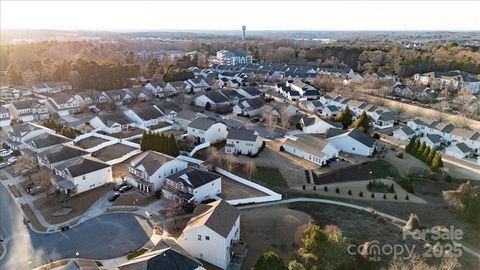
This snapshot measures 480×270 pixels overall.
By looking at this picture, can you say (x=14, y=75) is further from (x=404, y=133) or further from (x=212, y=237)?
(x=404, y=133)

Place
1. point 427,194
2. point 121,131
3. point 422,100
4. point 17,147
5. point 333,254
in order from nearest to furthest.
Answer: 1. point 333,254
2. point 427,194
3. point 17,147
4. point 121,131
5. point 422,100

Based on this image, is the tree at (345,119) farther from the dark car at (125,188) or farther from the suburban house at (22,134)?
the suburban house at (22,134)

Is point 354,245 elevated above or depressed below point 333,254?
below

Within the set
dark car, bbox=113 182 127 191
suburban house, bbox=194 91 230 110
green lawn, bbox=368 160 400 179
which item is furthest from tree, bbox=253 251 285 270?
suburban house, bbox=194 91 230 110

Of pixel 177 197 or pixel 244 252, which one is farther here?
pixel 177 197

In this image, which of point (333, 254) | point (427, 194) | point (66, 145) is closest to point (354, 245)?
point (333, 254)

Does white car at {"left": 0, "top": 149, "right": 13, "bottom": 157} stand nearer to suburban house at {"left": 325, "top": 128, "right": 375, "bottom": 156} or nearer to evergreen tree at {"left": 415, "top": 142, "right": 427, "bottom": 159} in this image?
suburban house at {"left": 325, "top": 128, "right": 375, "bottom": 156}

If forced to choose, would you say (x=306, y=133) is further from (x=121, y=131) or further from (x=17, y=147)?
(x=17, y=147)

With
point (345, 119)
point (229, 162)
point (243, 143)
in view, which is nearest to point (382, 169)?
point (345, 119)
